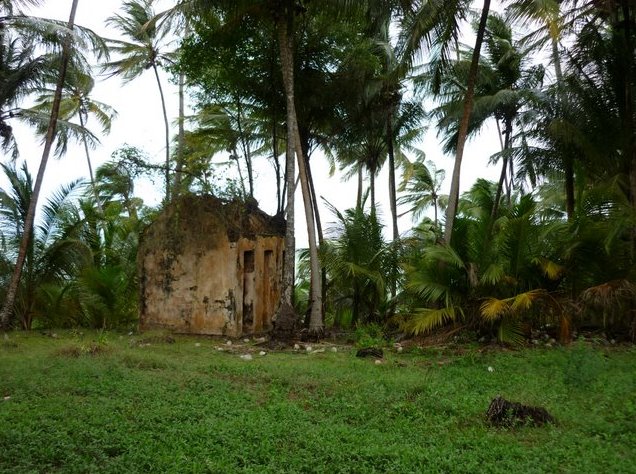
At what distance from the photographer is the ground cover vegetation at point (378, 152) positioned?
39.4 ft

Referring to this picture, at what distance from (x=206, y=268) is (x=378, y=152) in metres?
9.29

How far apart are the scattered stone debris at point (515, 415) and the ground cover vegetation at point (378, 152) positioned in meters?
4.29

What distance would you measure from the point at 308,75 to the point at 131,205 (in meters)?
19.4

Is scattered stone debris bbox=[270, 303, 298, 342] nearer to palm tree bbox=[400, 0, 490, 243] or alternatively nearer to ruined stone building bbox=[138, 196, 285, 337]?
ruined stone building bbox=[138, 196, 285, 337]

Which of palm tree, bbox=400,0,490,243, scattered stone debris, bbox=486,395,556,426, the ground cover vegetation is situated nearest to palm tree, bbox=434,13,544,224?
the ground cover vegetation

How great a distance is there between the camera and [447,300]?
1200 cm

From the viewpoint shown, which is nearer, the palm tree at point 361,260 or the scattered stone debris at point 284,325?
the scattered stone debris at point 284,325

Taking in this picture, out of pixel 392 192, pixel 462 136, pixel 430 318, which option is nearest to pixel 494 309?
pixel 430 318

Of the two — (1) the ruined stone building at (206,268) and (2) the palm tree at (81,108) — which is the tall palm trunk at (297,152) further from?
(2) the palm tree at (81,108)

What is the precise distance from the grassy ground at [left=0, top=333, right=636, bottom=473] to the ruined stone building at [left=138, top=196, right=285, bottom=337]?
3.93m

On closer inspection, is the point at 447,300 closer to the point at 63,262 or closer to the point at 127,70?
the point at 63,262

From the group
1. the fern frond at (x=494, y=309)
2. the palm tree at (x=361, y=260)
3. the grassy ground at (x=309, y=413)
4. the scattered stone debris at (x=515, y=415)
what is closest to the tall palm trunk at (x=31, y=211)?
the grassy ground at (x=309, y=413)

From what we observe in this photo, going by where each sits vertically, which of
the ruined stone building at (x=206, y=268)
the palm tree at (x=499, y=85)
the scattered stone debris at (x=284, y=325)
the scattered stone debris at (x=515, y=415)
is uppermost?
the palm tree at (x=499, y=85)

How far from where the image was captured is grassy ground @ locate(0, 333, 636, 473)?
5352 millimetres
